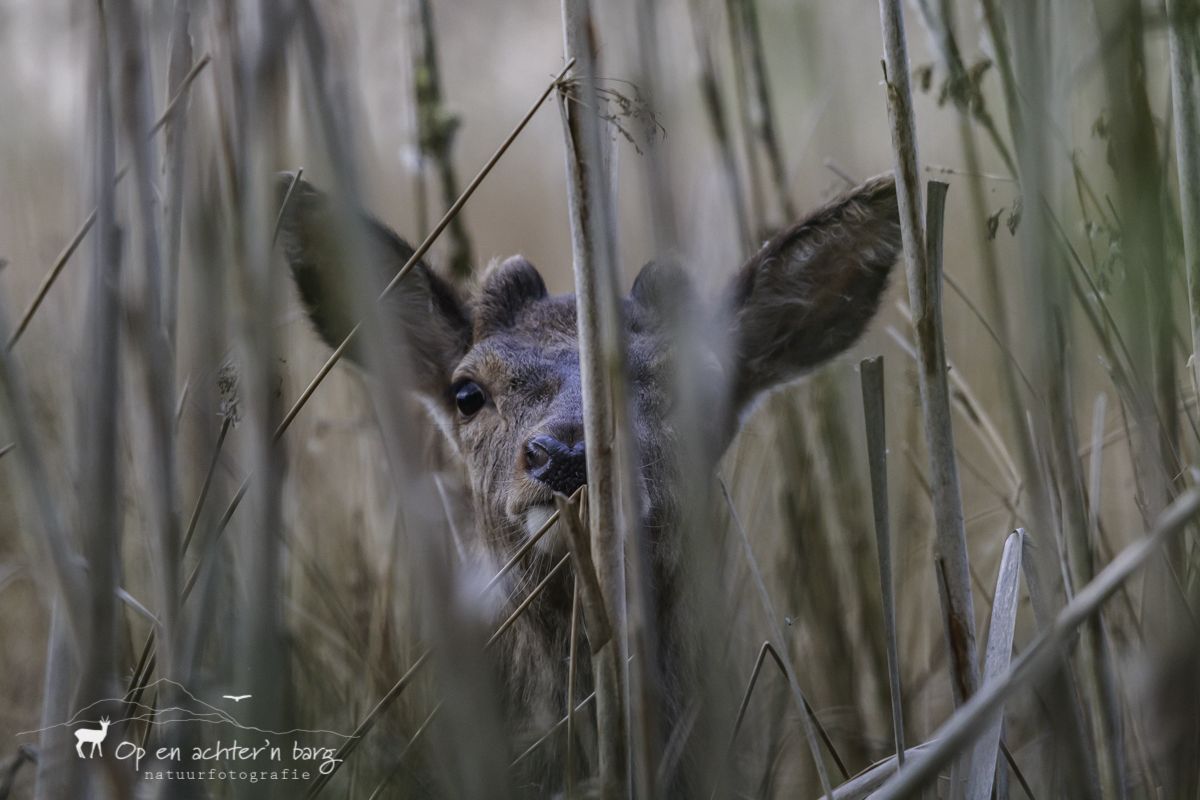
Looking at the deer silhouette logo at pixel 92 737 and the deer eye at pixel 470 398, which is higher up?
the deer eye at pixel 470 398

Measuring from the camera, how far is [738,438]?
3.88 m

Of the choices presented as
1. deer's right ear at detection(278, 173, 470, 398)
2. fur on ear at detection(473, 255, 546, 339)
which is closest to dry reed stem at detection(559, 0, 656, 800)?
deer's right ear at detection(278, 173, 470, 398)

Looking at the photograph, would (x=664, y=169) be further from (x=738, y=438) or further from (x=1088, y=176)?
(x=738, y=438)

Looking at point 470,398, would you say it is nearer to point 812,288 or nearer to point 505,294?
point 505,294

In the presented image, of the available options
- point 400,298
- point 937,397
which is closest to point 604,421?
point 937,397

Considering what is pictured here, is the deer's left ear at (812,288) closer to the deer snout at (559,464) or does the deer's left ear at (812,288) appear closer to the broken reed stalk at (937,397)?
the deer snout at (559,464)

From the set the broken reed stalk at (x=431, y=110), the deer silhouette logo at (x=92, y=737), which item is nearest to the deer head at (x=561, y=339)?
the broken reed stalk at (x=431, y=110)

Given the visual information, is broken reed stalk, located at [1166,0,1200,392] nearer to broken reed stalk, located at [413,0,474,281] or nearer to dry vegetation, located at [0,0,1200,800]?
dry vegetation, located at [0,0,1200,800]

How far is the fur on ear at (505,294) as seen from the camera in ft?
12.3

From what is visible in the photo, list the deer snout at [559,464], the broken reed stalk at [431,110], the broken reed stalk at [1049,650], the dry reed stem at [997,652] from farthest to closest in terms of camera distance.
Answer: the broken reed stalk at [431,110] < the deer snout at [559,464] < the dry reed stem at [997,652] < the broken reed stalk at [1049,650]

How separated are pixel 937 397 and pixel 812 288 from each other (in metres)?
1.57

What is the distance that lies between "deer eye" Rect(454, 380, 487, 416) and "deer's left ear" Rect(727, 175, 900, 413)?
87cm

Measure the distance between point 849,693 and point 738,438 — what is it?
1.03m

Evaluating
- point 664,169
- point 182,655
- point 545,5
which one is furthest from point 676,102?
point 545,5
